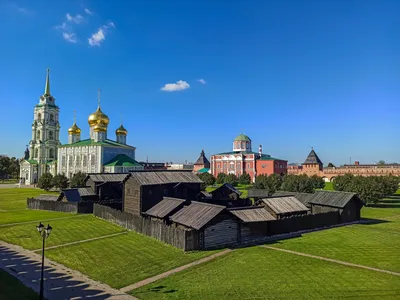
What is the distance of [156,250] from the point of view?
18984 mm

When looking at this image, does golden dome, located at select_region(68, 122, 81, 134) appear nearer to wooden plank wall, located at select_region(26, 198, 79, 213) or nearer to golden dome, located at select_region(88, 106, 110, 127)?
golden dome, located at select_region(88, 106, 110, 127)

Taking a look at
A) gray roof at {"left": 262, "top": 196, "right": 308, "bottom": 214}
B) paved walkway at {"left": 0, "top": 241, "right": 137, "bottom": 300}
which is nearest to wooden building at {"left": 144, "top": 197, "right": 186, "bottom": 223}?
gray roof at {"left": 262, "top": 196, "right": 308, "bottom": 214}

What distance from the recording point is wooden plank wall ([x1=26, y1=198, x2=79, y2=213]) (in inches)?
1334

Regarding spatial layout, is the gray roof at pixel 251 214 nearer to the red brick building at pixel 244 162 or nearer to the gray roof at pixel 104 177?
the gray roof at pixel 104 177

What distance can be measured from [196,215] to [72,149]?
59097mm

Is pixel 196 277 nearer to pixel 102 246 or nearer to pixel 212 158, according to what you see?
pixel 102 246

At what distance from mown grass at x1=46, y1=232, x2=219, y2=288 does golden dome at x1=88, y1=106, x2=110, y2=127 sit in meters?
52.3

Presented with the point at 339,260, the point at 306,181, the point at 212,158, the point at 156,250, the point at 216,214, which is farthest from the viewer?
the point at 212,158

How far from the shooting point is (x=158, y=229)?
21.3 meters

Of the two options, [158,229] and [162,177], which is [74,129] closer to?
[162,177]

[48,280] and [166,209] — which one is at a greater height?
[166,209]

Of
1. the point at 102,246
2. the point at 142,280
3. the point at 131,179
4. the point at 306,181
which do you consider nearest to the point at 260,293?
the point at 142,280

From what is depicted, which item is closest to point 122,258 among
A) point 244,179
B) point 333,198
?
point 333,198

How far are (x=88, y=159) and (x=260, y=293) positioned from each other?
6188 cm
